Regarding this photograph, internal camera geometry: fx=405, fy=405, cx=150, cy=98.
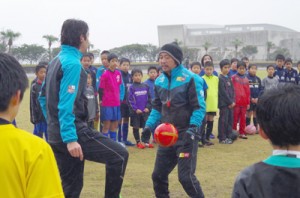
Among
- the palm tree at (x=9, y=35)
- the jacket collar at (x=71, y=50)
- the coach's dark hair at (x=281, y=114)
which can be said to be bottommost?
the coach's dark hair at (x=281, y=114)

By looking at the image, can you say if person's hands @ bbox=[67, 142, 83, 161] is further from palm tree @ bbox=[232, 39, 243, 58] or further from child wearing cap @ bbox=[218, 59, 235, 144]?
palm tree @ bbox=[232, 39, 243, 58]

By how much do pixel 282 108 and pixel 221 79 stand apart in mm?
7586

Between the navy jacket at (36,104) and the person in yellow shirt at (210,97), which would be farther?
the person in yellow shirt at (210,97)

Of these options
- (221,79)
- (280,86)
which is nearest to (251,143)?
(221,79)

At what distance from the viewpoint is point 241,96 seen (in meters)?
9.91

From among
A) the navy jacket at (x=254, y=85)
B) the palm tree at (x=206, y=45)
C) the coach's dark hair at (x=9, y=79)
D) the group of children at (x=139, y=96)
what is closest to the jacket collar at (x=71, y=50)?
the coach's dark hair at (x=9, y=79)

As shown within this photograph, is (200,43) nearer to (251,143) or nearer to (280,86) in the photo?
(251,143)

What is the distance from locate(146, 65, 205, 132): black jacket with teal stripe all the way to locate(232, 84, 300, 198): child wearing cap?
2.54 meters

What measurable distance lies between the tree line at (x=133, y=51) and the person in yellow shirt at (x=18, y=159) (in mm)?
35555

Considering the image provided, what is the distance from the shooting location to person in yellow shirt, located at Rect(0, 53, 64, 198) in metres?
1.96

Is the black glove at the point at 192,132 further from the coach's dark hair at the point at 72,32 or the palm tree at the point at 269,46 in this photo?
the palm tree at the point at 269,46

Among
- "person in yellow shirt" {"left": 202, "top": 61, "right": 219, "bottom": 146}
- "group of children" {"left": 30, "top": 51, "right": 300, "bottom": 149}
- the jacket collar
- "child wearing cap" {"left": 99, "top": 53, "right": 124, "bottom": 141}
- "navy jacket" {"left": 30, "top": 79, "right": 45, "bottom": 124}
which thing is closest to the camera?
the jacket collar

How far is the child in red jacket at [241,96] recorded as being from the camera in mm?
9906

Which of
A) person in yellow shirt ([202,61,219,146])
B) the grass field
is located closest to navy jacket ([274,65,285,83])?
the grass field
